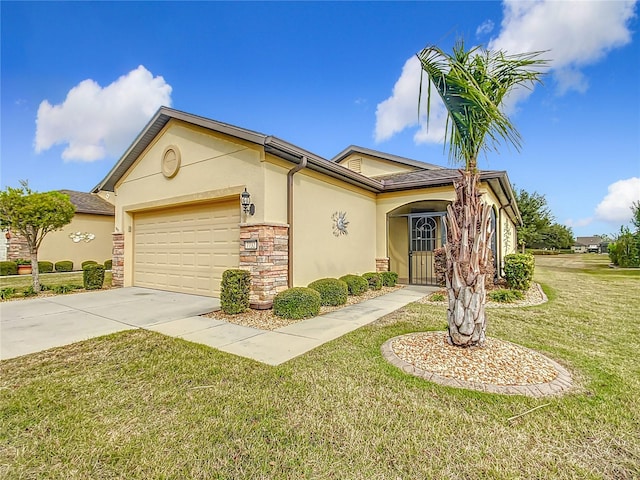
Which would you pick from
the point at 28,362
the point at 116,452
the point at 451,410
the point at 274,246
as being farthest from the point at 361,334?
the point at 28,362

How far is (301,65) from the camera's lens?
11.4 meters

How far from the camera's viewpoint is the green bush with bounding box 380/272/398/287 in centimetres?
1066

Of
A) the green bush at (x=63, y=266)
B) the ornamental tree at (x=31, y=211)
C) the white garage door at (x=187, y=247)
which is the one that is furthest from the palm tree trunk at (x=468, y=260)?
the green bush at (x=63, y=266)

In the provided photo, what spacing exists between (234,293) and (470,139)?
17.1 feet

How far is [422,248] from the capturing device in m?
12.0

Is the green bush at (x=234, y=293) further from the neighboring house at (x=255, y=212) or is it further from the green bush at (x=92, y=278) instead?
the green bush at (x=92, y=278)

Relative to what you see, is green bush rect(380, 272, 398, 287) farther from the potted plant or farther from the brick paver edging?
the potted plant

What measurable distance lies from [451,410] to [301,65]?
11948 millimetres

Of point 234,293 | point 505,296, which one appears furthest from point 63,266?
point 505,296

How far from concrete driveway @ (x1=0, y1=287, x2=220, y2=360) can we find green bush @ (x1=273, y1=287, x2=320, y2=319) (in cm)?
180

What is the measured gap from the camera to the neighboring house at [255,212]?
7250 mm

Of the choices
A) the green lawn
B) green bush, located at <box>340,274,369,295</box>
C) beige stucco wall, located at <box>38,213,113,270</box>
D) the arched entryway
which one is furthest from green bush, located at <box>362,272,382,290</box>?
beige stucco wall, located at <box>38,213,113,270</box>

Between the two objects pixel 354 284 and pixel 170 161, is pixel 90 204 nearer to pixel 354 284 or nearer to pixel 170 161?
pixel 170 161

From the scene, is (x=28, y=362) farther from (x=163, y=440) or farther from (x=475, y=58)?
(x=475, y=58)
